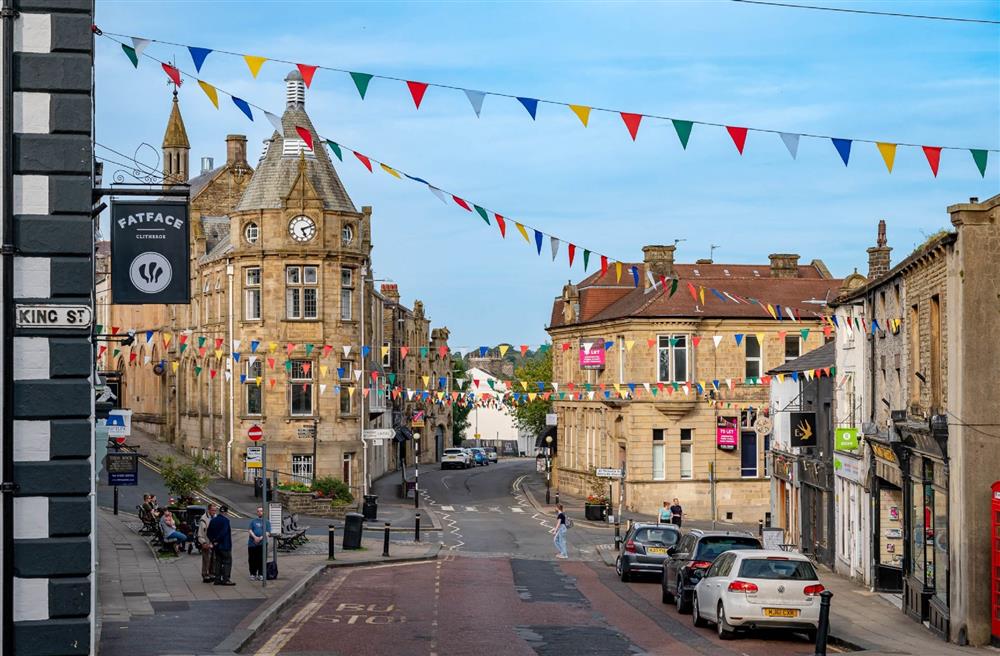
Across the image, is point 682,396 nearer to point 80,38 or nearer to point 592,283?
point 592,283

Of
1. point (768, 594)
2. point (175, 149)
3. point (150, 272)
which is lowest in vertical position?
point (768, 594)

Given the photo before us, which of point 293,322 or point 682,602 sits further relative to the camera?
point 293,322

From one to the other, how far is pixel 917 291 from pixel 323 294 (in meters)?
34.1

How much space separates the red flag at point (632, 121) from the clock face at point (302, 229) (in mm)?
38835

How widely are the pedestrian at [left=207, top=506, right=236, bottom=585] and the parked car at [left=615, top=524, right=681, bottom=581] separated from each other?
1019 centimetres

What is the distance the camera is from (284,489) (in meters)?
53.2

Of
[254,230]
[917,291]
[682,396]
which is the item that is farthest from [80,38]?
[682,396]

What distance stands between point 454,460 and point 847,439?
201 feet

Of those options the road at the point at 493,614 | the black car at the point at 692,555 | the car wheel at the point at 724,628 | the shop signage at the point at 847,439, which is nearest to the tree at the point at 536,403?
the road at the point at 493,614

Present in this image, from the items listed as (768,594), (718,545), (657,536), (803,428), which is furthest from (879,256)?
(768,594)

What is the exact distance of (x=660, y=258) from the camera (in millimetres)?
64938

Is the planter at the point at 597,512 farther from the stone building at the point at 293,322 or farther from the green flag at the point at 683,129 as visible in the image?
the green flag at the point at 683,129

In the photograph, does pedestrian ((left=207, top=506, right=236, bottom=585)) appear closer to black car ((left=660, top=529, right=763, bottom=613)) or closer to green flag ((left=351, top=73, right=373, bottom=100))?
black car ((left=660, top=529, right=763, bottom=613))

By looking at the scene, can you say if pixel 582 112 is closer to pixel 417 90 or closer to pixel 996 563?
pixel 417 90
